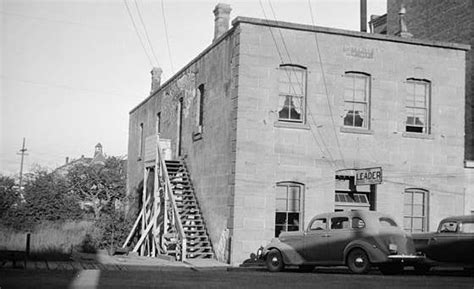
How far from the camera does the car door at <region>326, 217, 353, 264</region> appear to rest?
54.3 ft

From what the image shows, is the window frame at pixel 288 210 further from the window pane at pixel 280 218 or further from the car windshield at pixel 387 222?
the car windshield at pixel 387 222

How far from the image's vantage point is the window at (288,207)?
2117 centimetres

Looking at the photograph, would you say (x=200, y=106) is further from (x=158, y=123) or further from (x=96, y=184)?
(x=96, y=184)

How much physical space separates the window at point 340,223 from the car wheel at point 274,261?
70.3 inches

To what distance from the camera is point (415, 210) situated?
890 inches

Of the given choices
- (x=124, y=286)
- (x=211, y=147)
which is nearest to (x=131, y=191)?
(x=211, y=147)

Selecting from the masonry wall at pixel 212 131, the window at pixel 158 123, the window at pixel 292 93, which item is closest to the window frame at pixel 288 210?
the masonry wall at pixel 212 131

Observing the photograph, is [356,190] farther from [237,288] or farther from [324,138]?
[237,288]

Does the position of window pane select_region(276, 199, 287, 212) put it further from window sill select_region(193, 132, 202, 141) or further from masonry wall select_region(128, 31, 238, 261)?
window sill select_region(193, 132, 202, 141)

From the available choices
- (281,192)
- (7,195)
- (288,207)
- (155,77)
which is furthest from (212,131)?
(7,195)

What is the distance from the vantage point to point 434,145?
75.4ft

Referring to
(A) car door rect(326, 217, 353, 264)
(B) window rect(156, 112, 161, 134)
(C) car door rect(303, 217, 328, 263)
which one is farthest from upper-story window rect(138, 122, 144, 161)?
(A) car door rect(326, 217, 353, 264)

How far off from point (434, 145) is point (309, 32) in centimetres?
600

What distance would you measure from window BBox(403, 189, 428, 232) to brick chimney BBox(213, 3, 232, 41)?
9.74 meters
